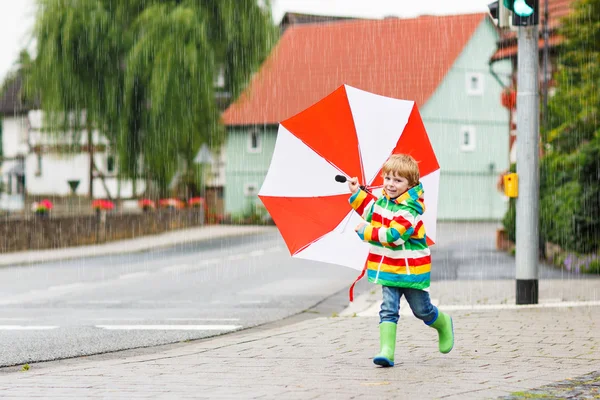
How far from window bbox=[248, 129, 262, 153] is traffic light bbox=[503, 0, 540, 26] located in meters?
43.4

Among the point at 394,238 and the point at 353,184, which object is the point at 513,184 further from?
the point at 394,238

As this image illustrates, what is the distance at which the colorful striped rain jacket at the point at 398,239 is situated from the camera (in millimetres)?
7055

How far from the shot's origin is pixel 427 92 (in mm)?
50156

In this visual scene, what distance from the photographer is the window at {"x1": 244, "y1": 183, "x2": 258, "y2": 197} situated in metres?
54.2

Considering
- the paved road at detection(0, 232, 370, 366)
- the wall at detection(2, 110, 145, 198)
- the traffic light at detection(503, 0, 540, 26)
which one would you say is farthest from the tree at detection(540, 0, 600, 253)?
the wall at detection(2, 110, 145, 198)

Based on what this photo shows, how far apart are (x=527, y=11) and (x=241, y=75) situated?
26474mm

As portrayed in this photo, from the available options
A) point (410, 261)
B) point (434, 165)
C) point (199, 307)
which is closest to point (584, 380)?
point (410, 261)

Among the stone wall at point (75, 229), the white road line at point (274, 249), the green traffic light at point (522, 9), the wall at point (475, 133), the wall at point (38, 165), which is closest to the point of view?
the green traffic light at point (522, 9)

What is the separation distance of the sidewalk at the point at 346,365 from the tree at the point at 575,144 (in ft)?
21.7

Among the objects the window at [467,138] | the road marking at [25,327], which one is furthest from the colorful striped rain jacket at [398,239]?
the window at [467,138]

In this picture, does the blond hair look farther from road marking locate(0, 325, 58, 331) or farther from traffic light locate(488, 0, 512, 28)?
road marking locate(0, 325, 58, 331)

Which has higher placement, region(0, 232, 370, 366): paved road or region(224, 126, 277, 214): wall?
region(224, 126, 277, 214): wall

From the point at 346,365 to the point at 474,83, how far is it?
45.7m

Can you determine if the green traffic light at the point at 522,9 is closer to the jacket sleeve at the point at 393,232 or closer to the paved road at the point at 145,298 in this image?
the paved road at the point at 145,298
